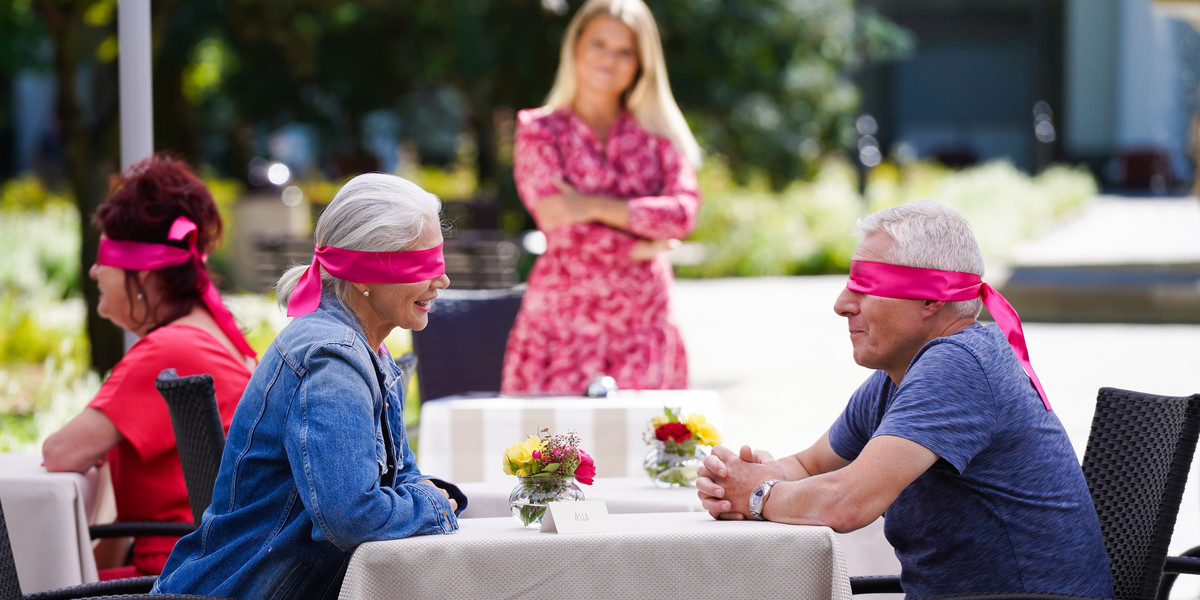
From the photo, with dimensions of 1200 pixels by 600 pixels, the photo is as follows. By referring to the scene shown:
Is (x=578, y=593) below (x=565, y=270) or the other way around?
below

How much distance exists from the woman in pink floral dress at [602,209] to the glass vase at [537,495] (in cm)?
217

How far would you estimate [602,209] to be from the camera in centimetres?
482

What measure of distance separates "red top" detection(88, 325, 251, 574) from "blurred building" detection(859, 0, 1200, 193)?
3028 cm

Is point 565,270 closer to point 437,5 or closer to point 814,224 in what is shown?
point 437,5

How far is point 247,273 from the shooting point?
17.2m

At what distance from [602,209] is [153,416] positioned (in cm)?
203

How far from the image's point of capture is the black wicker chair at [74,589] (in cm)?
242

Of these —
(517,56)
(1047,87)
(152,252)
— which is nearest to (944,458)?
(152,252)

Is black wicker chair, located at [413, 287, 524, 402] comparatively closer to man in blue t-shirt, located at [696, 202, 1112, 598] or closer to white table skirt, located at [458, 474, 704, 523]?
white table skirt, located at [458, 474, 704, 523]

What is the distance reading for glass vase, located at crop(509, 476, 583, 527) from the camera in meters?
2.64

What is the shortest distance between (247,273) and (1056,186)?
1739 cm

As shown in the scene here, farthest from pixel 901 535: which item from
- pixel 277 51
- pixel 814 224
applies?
pixel 277 51

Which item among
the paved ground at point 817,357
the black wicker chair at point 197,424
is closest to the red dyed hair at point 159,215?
the black wicker chair at point 197,424

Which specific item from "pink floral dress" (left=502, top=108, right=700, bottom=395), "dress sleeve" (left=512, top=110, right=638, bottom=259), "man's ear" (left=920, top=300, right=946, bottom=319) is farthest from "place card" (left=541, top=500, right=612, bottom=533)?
"dress sleeve" (left=512, top=110, right=638, bottom=259)
